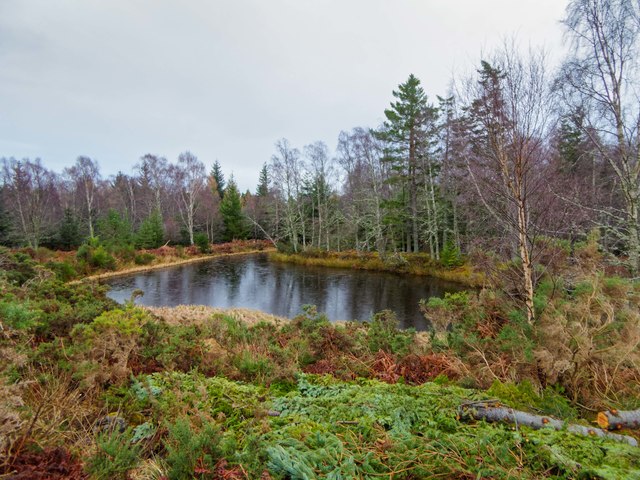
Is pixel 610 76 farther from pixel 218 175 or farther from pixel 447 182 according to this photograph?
pixel 218 175

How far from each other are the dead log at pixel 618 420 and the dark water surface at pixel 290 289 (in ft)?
23.7

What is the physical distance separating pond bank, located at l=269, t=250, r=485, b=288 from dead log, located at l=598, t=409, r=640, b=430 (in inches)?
464

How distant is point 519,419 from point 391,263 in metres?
17.2

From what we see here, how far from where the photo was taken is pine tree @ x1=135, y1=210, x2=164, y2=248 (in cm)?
2645

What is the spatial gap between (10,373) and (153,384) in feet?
3.96

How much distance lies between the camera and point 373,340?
210 inches

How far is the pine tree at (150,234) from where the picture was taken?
26.5 m

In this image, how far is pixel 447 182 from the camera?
1964 cm

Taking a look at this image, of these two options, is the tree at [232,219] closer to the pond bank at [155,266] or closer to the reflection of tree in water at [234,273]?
the pond bank at [155,266]

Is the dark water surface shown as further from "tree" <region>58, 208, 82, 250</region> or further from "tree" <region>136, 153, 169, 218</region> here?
"tree" <region>136, 153, 169, 218</region>

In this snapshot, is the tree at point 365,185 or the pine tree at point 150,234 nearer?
the tree at point 365,185

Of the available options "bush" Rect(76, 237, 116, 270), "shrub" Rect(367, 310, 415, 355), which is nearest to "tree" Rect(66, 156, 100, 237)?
"bush" Rect(76, 237, 116, 270)

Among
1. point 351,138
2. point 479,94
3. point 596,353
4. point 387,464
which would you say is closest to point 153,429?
point 387,464

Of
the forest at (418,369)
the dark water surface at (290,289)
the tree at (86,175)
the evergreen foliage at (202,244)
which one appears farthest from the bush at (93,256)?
the tree at (86,175)
